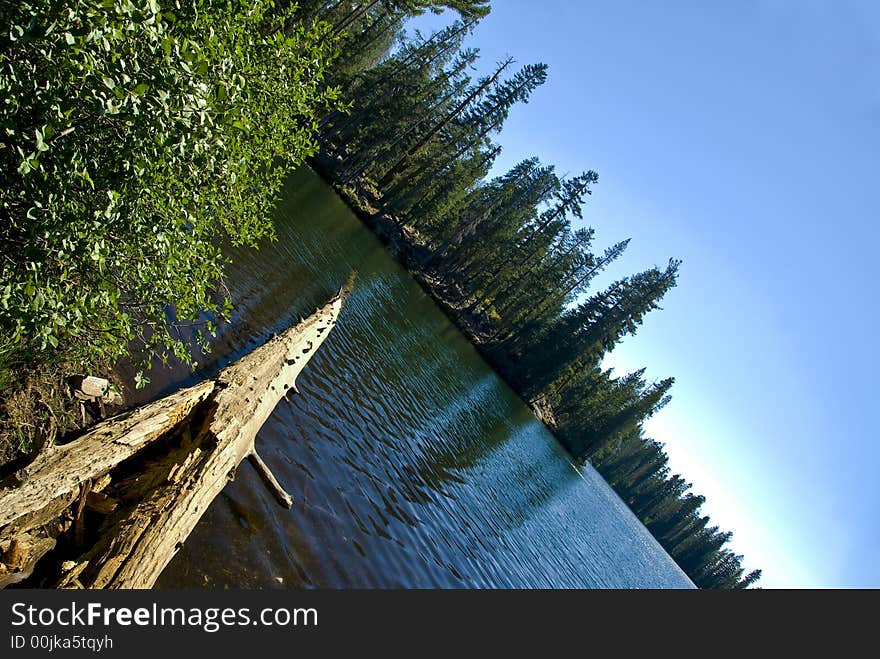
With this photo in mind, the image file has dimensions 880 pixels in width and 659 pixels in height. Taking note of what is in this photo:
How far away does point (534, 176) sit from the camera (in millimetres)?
63344

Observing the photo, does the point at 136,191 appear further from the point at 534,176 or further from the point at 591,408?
the point at 591,408

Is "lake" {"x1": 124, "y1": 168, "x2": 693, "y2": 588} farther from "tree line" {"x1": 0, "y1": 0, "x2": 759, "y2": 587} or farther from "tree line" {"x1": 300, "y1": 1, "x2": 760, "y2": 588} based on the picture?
"tree line" {"x1": 300, "y1": 1, "x2": 760, "y2": 588}

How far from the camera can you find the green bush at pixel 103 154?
4.91 m

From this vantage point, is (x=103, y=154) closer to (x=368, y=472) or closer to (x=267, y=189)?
(x=267, y=189)

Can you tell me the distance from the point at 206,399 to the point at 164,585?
146 inches

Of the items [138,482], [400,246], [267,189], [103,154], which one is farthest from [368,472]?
[400,246]

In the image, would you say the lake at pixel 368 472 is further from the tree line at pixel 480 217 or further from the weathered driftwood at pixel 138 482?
the tree line at pixel 480 217

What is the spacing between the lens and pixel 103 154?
19.6ft

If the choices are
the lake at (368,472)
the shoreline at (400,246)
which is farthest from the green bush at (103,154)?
the shoreline at (400,246)

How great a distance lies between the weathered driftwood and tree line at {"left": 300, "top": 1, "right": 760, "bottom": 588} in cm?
4731

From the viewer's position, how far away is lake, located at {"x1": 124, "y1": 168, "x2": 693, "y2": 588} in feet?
31.4

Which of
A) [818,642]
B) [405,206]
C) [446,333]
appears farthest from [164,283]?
[405,206]

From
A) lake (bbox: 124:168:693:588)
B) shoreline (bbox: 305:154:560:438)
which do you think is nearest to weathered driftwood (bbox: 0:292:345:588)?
lake (bbox: 124:168:693:588)

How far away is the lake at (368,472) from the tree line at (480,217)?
58.4ft
